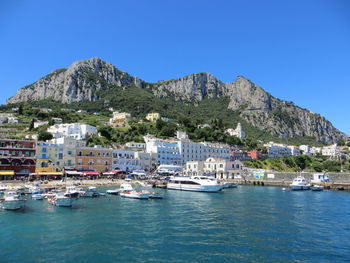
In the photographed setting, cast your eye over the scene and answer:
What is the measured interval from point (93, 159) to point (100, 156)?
2.47m

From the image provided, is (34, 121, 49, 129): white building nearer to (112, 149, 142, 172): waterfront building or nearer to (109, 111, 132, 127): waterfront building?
(109, 111, 132, 127): waterfront building

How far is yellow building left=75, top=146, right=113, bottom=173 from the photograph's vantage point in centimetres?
8612

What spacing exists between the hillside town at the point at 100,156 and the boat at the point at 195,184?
71.0 feet

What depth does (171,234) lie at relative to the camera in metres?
27.9

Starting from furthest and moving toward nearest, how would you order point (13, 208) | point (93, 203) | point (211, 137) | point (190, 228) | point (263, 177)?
1. point (211, 137)
2. point (263, 177)
3. point (93, 203)
4. point (13, 208)
5. point (190, 228)

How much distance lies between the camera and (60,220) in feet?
107

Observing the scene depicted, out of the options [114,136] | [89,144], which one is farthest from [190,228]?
[114,136]

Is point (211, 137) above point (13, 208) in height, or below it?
above

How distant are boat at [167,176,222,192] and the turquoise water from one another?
24485 millimetres

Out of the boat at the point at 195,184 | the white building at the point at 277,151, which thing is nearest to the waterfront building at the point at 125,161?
the boat at the point at 195,184

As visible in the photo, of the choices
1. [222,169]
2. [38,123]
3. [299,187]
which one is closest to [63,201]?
[299,187]

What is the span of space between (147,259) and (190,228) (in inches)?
386

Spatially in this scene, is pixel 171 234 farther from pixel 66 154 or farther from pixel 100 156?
pixel 100 156

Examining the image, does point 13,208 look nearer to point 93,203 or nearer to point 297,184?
point 93,203
